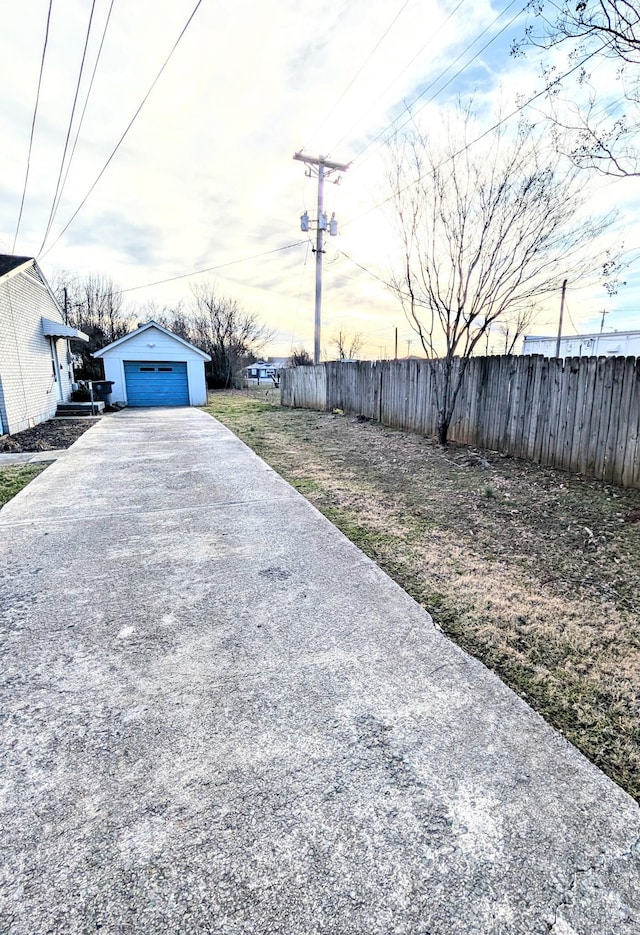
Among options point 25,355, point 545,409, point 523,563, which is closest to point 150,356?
point 25,355

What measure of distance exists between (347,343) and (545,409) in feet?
118

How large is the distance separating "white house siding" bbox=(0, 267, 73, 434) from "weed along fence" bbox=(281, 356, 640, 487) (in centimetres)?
892

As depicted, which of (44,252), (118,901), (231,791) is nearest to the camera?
(118,901)

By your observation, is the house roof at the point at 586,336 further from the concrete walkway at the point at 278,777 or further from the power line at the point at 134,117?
the concrete walkway at the point at 278,777

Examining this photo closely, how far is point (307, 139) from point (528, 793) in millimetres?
16887

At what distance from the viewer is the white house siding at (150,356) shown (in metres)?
17.0

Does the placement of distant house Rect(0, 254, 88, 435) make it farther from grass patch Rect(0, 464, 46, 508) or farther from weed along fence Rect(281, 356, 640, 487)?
weed along fence Rect(281, 356, 640, 487)

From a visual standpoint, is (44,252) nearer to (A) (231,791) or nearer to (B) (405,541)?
(B) (405,541)

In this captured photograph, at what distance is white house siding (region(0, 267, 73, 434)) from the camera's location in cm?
966

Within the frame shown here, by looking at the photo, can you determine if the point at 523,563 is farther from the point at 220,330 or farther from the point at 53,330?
the point at 220,330

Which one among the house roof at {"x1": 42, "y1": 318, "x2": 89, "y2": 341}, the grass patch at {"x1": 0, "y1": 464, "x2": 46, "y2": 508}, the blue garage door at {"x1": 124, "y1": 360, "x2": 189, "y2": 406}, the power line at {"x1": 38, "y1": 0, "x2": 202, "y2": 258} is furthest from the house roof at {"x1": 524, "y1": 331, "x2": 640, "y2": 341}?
the grass patch at {"x1": 0, "y1": 464, "x2": 46, "y2": 508}

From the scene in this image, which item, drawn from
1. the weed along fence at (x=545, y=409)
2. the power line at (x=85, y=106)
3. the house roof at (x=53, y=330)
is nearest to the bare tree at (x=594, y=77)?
the weed along fence at (x=545, y=409)

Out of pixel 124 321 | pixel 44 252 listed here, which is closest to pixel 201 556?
pixel 44 252

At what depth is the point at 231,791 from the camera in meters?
1.54
